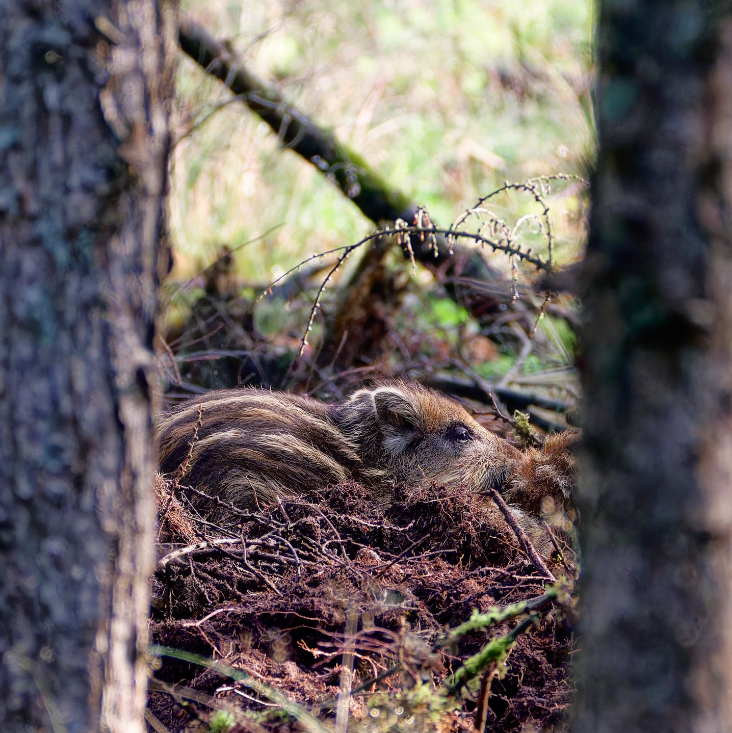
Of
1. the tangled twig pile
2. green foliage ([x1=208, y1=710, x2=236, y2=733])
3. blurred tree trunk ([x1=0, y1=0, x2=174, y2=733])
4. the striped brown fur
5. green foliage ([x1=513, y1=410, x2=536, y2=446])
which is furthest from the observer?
green foliage ([x1=513, y1=410, x2=536, y2=446])

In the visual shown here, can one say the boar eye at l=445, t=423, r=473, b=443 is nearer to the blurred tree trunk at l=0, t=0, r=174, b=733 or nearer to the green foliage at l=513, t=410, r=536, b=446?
the green foliage at l=513, t=410, r=536, b=446

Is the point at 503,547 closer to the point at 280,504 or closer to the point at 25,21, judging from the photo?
the point at 280,504

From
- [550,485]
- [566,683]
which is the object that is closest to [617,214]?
[566,683]

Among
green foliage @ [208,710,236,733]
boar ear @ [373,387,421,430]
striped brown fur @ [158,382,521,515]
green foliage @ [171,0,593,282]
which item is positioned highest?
green foliage @ [171,0,593,282]

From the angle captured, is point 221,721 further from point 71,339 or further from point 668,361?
point 668,361

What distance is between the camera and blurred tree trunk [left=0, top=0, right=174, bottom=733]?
1521 millimetres

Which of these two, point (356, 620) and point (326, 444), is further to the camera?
point (326, 444)

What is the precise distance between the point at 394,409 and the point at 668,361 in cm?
319

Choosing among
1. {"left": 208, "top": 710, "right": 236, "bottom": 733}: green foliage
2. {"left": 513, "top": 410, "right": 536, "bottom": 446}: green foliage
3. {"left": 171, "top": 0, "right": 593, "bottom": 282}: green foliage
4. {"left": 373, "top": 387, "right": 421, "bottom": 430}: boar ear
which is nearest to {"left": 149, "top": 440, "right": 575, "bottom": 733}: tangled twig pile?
{"left": 208, "top": 710, "right": 236, "bottom": 733}: green foliage

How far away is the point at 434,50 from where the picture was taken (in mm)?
11664

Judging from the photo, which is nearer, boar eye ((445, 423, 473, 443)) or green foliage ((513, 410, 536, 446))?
green foliage ((513, 410, 536, 446))

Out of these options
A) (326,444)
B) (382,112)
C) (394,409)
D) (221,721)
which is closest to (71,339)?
(221,721)

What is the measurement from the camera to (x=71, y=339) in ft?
5.08

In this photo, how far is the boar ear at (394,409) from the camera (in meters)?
4.50
